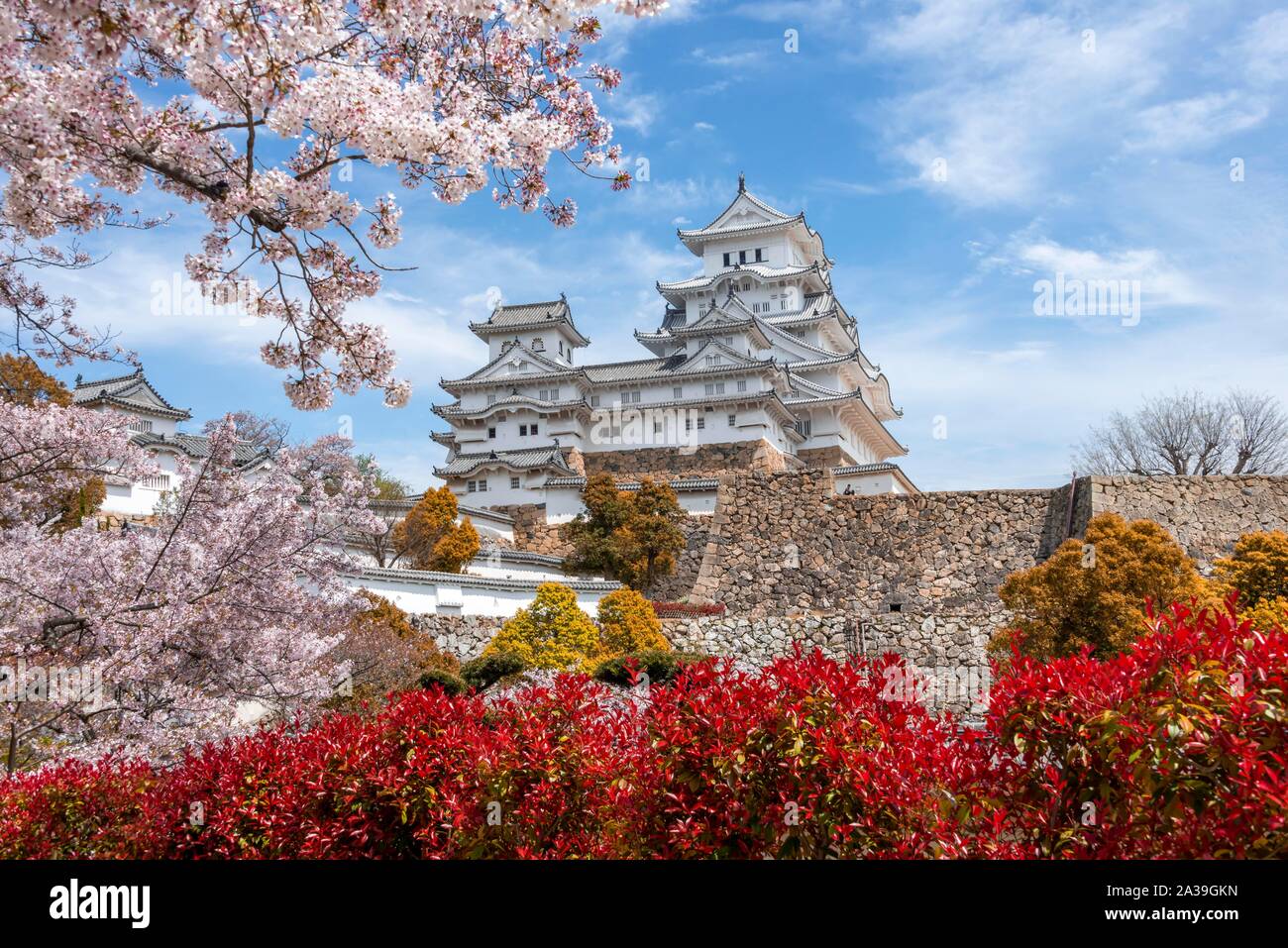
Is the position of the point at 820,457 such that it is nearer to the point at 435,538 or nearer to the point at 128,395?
the point at 435,538

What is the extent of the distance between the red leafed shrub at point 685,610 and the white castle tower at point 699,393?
914 centimetres

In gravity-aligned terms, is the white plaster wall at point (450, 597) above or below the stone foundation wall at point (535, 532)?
below

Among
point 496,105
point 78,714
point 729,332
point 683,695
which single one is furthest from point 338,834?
point 729,332

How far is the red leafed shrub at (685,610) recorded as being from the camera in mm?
21828

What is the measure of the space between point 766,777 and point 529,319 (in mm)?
37548

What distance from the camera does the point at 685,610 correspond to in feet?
72.9

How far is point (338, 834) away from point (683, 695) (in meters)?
1.84

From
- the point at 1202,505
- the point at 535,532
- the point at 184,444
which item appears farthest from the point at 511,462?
the point at 1202,505

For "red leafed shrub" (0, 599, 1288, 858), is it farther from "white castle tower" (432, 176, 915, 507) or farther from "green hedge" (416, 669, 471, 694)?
"white castle tower" (432, 176, 915, 507)

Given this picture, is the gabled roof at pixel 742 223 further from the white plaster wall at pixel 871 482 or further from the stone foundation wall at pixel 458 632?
the stone foundation wall at pixel 458 632

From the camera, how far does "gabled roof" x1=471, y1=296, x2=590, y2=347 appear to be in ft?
129

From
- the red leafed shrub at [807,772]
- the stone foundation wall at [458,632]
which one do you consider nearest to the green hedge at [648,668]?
the stone foundation wall at [458,632]

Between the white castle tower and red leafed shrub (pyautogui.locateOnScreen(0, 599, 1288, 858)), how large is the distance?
85.4 ft

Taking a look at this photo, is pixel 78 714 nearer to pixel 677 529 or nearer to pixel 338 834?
pixel 338 834
